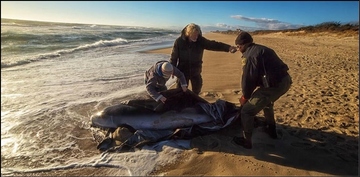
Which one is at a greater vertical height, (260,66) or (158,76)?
(260,66)

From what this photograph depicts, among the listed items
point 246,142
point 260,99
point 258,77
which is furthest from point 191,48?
point 246,142

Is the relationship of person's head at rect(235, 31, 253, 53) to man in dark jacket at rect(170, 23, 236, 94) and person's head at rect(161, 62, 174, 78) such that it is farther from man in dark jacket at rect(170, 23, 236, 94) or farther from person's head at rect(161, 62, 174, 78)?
person's head at rect(161, 62, 174, 78)

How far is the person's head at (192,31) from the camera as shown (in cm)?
543

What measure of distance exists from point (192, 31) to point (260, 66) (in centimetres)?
165

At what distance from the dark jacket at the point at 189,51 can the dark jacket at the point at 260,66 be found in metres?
1.47

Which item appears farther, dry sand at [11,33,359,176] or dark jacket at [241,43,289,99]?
dark jacket at [241,43,289,99]

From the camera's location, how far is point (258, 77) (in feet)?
14.5

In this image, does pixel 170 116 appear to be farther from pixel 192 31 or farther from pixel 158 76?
pixel 192 31

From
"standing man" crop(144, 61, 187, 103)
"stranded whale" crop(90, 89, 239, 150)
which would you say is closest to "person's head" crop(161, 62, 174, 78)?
"standing man" crop(144, 61, 187, 103)

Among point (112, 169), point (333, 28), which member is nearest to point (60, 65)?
point (112, 169)

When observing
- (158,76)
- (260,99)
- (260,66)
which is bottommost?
(260,99)

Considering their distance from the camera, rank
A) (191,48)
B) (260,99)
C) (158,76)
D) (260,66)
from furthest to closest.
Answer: (191,48), (158,76), (260,99), (260,66)

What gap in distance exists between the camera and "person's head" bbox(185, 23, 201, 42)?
17.8 feet

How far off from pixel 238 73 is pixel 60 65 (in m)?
7.14
